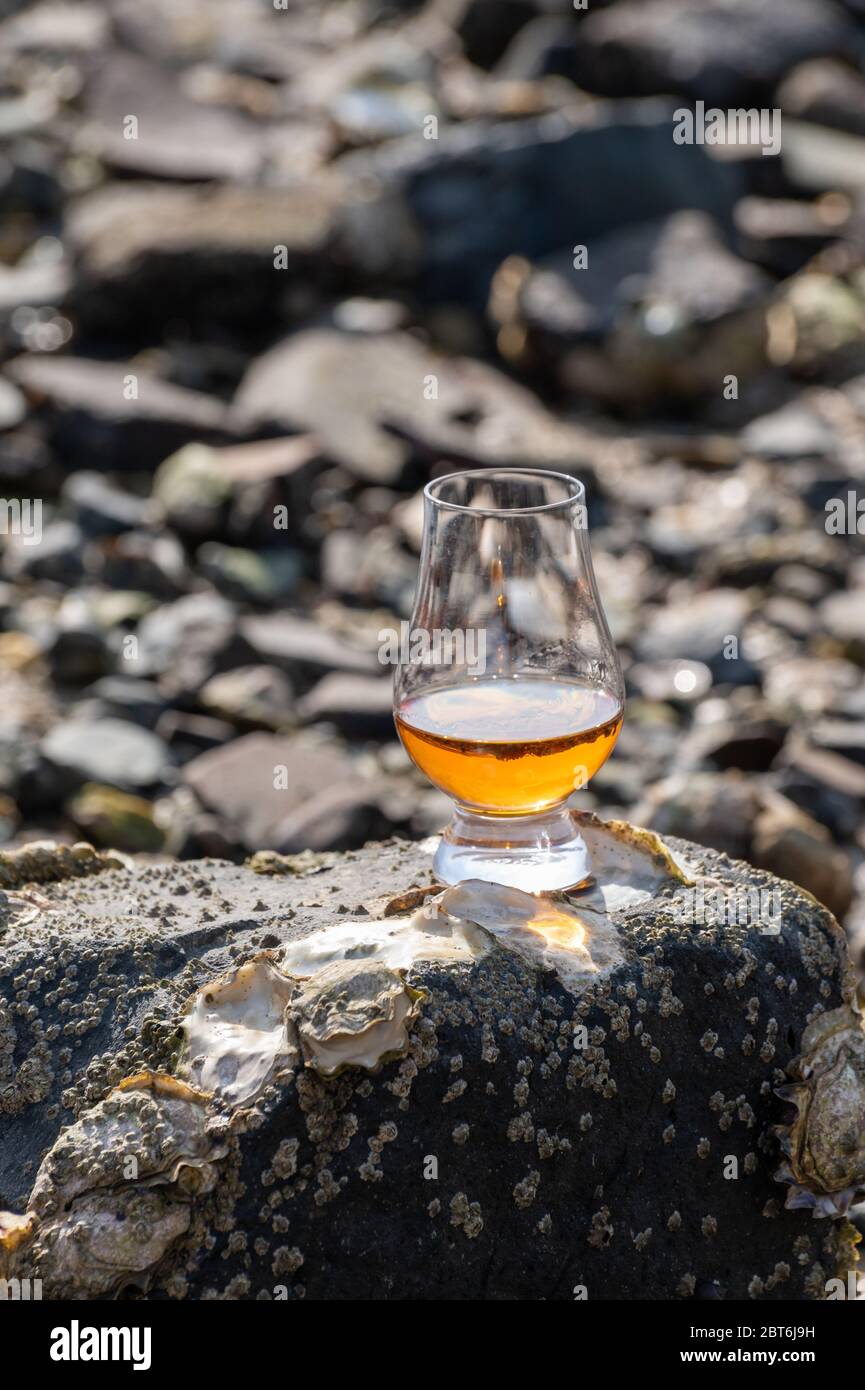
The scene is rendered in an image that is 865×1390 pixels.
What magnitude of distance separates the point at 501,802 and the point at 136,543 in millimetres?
6972

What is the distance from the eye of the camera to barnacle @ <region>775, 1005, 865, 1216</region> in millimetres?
2418

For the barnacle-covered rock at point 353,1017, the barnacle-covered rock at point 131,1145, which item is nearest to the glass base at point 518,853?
the barnacle-covered rock at point 353,1017

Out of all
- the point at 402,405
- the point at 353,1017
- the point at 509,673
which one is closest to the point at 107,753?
the point at 509,673

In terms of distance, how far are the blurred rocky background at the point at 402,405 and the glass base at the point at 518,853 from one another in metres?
3.17

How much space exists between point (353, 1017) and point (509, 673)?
72 centimetres

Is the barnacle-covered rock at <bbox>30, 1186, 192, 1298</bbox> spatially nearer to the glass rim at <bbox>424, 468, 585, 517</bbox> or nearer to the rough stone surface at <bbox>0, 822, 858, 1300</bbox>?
the rough stone surface at <bbox>0, 822, 858, 1300</bbox>

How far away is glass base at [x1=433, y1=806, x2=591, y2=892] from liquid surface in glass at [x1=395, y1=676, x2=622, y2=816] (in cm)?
3

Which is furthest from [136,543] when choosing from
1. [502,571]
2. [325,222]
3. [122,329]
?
[502,571]

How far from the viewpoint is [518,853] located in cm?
265

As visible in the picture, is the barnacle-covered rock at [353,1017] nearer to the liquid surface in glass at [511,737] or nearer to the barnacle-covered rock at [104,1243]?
the barnacle-covered rock at [104,1243]

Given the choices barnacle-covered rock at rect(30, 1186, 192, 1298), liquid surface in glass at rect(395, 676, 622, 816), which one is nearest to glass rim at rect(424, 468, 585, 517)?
liquid surface in glass at rect(395, 676, 622, 816)

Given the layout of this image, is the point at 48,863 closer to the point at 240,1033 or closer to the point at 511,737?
the point at 240,1033

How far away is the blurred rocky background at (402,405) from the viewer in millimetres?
7117
